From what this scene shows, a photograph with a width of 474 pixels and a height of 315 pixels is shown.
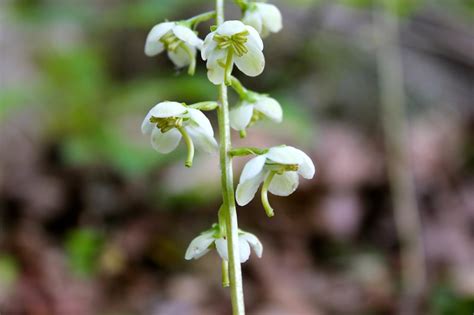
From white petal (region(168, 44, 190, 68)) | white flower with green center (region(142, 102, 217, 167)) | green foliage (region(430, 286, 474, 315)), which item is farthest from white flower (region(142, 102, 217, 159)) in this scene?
green foliage (region(430, 286, 474, 315))

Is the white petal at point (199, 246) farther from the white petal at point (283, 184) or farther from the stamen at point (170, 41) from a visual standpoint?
the stamen at point (170, 41)

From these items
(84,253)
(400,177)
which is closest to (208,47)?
(84,253)

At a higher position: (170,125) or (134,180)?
(134,180)

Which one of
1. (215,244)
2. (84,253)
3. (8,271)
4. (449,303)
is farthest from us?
(84,253)

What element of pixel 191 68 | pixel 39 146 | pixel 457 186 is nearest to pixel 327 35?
pixel 457 186

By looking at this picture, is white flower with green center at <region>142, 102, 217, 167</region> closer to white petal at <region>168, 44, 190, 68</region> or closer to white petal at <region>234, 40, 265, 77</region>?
white petal at <region>234, 40, 265, 77</region>

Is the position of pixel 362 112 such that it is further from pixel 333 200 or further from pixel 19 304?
pixel 19 304

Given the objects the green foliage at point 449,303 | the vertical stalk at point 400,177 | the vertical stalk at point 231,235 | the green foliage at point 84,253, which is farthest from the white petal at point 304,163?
the green foliage at point 84,253

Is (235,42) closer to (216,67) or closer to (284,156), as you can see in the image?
(216,67)
